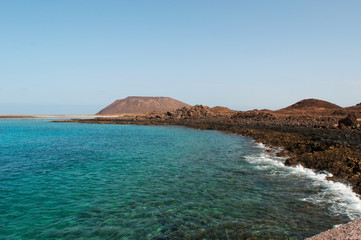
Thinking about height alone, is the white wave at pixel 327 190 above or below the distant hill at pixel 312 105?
below

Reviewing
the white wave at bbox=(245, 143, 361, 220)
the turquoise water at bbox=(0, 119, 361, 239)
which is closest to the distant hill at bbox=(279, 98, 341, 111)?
the white wave at bbox=(245, 143, 361, 220)

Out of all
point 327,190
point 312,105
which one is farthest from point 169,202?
point 312,105

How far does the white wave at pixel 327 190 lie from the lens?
10.9 m

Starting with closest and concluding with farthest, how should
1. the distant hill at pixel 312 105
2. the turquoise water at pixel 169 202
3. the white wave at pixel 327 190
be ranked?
the turquoise water at pixel 169 202 → the white wave at pixel 327 190 → the distant hill at pixel 312 105

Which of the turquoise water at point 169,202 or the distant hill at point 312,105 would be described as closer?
the turquoise water at point 169,202

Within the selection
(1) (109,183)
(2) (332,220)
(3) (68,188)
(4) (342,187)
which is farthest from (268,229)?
(3) (68,188)

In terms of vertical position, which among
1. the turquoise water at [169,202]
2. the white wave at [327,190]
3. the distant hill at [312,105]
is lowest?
the turquoise water at [169,202]

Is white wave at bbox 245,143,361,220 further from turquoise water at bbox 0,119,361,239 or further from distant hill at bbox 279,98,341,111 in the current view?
distant hill at bbox 279,98,341,111

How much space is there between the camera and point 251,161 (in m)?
21.5

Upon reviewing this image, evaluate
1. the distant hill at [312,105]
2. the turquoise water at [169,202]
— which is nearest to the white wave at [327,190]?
the turquoise water at [169,202]

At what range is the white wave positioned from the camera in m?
10.9

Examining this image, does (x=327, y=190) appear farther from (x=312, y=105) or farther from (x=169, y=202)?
(x=312, y=105)

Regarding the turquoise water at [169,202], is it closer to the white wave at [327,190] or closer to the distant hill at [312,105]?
the white wave at [327,190]

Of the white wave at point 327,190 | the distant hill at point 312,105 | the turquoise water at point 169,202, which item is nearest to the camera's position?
the turquoise water at point 169,202
